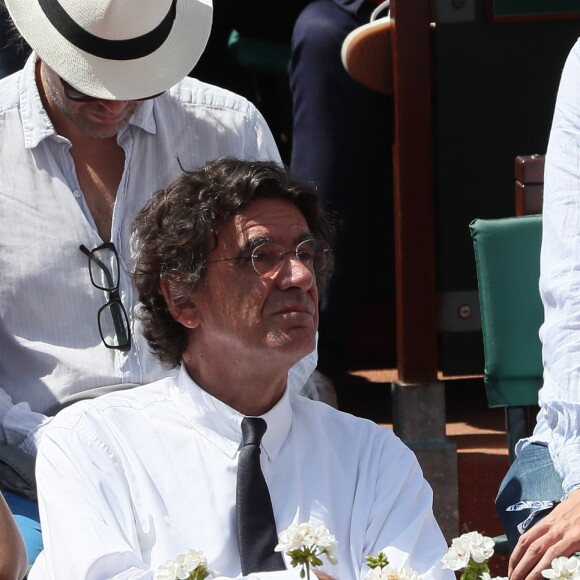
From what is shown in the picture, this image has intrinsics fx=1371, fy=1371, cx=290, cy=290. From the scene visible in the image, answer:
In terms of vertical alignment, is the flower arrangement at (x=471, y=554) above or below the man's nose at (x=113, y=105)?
below

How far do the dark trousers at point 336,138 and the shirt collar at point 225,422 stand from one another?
54.6 inches

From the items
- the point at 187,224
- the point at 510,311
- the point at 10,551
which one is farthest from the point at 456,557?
the point at 510,311

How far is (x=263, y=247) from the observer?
268 cm

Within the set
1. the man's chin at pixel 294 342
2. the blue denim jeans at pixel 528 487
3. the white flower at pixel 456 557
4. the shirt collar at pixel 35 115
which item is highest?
the shirt collar at pixel 35 115

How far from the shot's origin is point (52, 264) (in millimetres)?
3178

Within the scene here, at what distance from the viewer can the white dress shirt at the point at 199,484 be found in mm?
2395

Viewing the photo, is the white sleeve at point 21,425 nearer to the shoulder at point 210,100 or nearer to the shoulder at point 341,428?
the shoulder at point 341,428

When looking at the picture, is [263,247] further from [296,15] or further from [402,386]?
[296,15]

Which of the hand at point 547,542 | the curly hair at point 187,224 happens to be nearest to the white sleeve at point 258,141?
the curly hair at point 187,224

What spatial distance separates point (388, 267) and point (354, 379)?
39 centimetres

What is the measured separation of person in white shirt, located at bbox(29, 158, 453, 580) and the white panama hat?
452mm

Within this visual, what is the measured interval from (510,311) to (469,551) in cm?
133

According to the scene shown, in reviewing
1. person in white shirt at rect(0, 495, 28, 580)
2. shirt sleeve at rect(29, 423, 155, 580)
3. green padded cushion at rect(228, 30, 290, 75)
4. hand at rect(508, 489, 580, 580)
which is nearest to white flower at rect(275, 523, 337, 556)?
person in white shirt at rect(0, 495, 28, 580)

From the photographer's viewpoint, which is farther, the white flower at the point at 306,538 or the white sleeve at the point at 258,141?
the white sleeve at the point at 258,141
